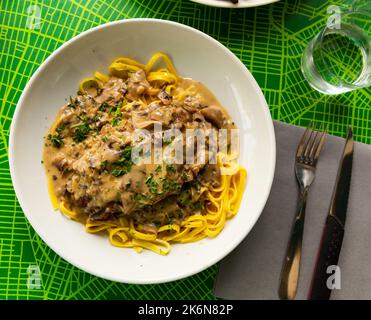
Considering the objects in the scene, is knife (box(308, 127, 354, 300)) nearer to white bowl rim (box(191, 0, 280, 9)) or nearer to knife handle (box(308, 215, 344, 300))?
knife handle (box(308, 215, 344, 300))

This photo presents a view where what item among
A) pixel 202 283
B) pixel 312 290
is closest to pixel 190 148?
pixel 202 283

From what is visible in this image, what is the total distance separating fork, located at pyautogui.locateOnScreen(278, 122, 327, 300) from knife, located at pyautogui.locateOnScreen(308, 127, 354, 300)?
15cm

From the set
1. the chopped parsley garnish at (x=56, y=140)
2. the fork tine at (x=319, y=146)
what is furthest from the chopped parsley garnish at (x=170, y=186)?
the fork tine at (x=319, y=146)

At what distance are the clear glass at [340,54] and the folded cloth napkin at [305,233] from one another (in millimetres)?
432

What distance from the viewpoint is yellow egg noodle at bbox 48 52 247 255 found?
10.0ft

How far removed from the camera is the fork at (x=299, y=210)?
3.22 m

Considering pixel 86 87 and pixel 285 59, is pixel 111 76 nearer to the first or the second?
pixel 86 87

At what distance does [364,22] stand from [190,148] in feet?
5.53

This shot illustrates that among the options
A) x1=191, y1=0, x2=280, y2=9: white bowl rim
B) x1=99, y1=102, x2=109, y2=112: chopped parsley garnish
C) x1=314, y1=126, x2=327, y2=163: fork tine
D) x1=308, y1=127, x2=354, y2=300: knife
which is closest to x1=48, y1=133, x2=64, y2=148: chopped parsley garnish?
x1=99, y1=102, x2=109, y2=112: chopped parsley garnish

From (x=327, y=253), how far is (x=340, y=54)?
147 cm

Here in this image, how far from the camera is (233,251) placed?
10.6ft

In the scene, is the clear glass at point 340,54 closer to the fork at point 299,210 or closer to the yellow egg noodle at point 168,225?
the fork at point 299,210

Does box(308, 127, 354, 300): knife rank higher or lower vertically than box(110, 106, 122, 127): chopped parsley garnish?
A: lower

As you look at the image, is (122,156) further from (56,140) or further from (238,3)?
(238,3)
